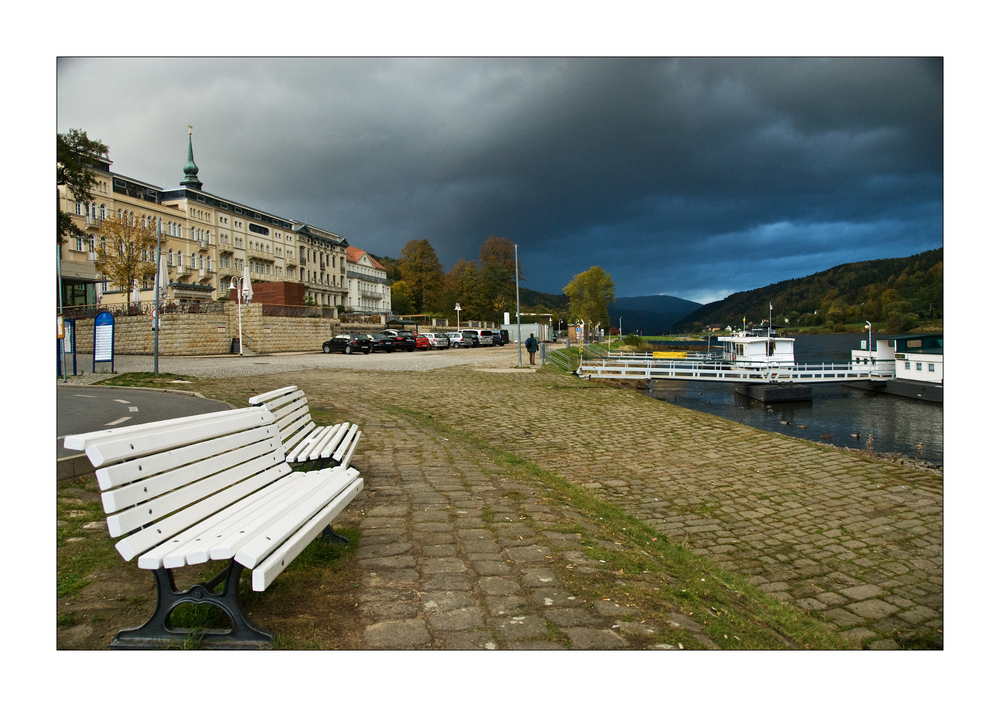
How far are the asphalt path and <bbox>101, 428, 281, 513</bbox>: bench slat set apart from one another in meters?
4.00

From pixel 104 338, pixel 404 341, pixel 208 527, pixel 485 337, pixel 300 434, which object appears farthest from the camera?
pixel 485 337

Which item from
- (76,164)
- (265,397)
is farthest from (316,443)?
(76,164)

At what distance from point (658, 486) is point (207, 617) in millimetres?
5256

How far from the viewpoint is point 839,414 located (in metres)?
25.0

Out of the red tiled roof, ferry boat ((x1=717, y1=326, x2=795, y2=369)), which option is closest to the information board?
ferry boat ((x1=717, y1=326, x2=795, y2=369))

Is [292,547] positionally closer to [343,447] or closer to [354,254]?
[343,447]

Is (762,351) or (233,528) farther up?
(762,351)

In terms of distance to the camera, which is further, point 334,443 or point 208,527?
point 334,443

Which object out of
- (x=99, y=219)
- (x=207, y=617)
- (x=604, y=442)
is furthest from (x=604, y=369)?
(x=207, y=617)

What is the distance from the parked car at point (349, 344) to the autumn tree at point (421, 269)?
174 feet

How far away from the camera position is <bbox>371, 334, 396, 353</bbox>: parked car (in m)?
34.7

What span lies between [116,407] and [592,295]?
66.0 metres

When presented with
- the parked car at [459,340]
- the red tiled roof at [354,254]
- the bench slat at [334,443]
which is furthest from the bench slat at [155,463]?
the red tiled roof at [354,254]

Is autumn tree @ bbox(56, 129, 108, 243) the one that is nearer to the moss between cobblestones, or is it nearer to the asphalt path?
the asphalt path
